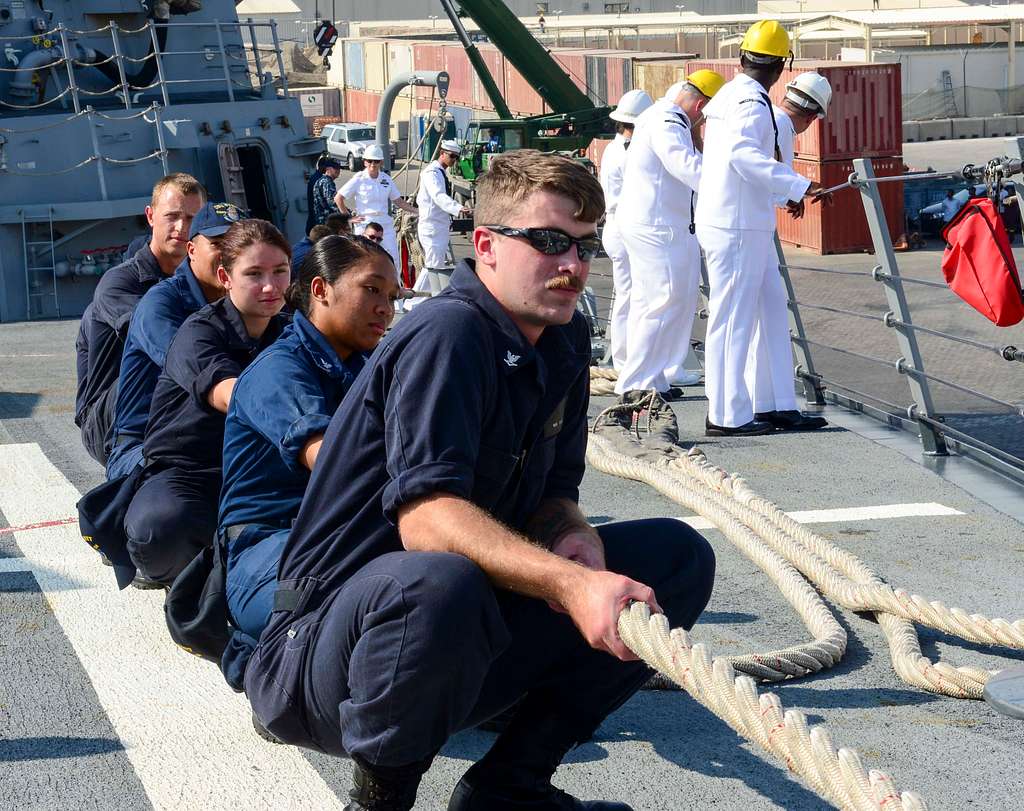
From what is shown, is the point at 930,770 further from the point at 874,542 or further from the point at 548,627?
the point at 874,542

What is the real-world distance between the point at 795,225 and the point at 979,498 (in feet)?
63.0

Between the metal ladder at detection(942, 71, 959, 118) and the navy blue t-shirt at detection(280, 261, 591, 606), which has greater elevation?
the navy blue t-shirt at detection(280, 261, 591, 606)

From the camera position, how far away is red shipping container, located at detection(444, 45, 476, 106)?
146 feet

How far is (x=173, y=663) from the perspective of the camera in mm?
4293

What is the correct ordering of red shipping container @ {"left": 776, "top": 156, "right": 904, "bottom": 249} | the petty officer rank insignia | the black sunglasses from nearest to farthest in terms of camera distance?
the black sunglasses → the petty officer rank insignia → red shipping container @ {"left": 776, "top": 156, "right": 904, "bottom": 249}

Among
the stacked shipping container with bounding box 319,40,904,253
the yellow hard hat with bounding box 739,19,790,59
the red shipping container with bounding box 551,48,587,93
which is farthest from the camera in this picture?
the red shipping container with bounding box 551,48,587,93

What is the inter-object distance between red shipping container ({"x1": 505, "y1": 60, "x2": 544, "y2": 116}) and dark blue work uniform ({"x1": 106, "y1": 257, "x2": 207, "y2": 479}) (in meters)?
35.5

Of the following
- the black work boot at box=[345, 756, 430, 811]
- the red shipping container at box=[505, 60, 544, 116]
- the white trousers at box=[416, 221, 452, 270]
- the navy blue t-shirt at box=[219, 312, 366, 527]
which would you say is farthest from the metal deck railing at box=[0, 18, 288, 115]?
the red shipping container at box=[505, 60, 544, 116]

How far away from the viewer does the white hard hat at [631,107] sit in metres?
11.1

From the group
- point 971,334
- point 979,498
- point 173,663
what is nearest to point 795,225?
point 971,334

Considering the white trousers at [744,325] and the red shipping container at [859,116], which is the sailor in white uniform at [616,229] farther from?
the red shipping container at [859,116]

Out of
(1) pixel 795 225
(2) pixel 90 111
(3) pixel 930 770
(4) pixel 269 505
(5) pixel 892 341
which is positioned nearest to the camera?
(3) pixel 930 770

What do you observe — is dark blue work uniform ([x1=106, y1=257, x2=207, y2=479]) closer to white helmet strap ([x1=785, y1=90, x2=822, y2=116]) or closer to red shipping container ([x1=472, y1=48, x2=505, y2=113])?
white helmet strap ([x1=785, y1=90, x2=822, y2=116])

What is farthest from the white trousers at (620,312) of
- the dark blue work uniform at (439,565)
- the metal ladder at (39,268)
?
the metal ladder at (39,268)
